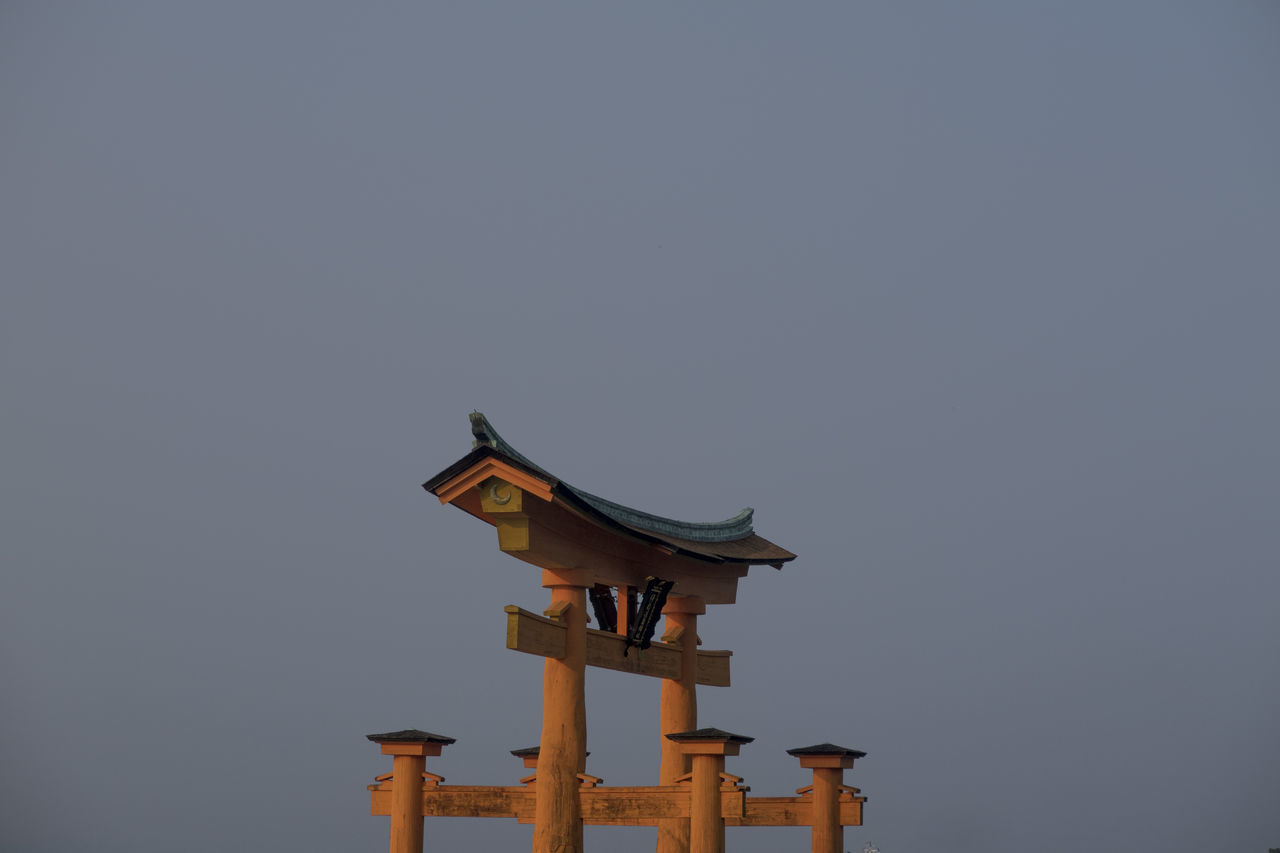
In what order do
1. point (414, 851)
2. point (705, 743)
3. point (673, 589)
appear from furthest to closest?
point (673, 589)
point (414, 851)
point (705, 743)

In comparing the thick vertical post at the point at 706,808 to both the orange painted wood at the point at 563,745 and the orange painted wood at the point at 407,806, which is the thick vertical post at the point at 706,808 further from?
the orange painted wood at the point at 407,806

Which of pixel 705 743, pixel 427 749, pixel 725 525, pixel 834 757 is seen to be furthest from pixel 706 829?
pixel 725 525

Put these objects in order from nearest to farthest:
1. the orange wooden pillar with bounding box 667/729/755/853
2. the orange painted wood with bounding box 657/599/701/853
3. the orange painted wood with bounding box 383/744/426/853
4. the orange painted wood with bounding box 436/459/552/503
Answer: the orange painted wood with bounding box 436/459/552/503 → the orange wooden pillar with bounding box 667/729/755/853 → the orange painted wood with bounding box 383/744/426/853 → the orange painted wood with bounding box 657/599/701/853

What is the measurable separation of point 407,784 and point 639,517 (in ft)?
15.3

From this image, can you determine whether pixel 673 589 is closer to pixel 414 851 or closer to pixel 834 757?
pixel 834 757

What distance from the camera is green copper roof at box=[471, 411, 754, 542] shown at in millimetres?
16156

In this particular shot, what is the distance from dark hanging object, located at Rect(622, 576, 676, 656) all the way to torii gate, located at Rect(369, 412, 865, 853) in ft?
0.06

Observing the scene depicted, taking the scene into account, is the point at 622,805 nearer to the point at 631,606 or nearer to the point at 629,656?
the point at 629,656

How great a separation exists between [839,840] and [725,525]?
5.51 m

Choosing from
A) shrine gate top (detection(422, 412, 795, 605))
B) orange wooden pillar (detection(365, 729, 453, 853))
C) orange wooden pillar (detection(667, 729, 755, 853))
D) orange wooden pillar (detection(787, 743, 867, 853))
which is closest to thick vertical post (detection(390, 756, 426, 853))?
orange wooden pillar (detection(365, 729, 453, 853))

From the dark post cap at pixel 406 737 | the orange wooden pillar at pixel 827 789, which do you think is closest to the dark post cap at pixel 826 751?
the orange wooden pillar at pixel 827 789

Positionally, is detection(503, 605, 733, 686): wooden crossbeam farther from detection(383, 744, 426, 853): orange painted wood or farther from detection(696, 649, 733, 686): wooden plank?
detection(383, 744, 426, 853): orange painted wood

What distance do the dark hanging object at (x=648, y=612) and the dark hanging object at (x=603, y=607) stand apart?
0.29 metres

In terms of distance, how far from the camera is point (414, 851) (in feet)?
56.2
